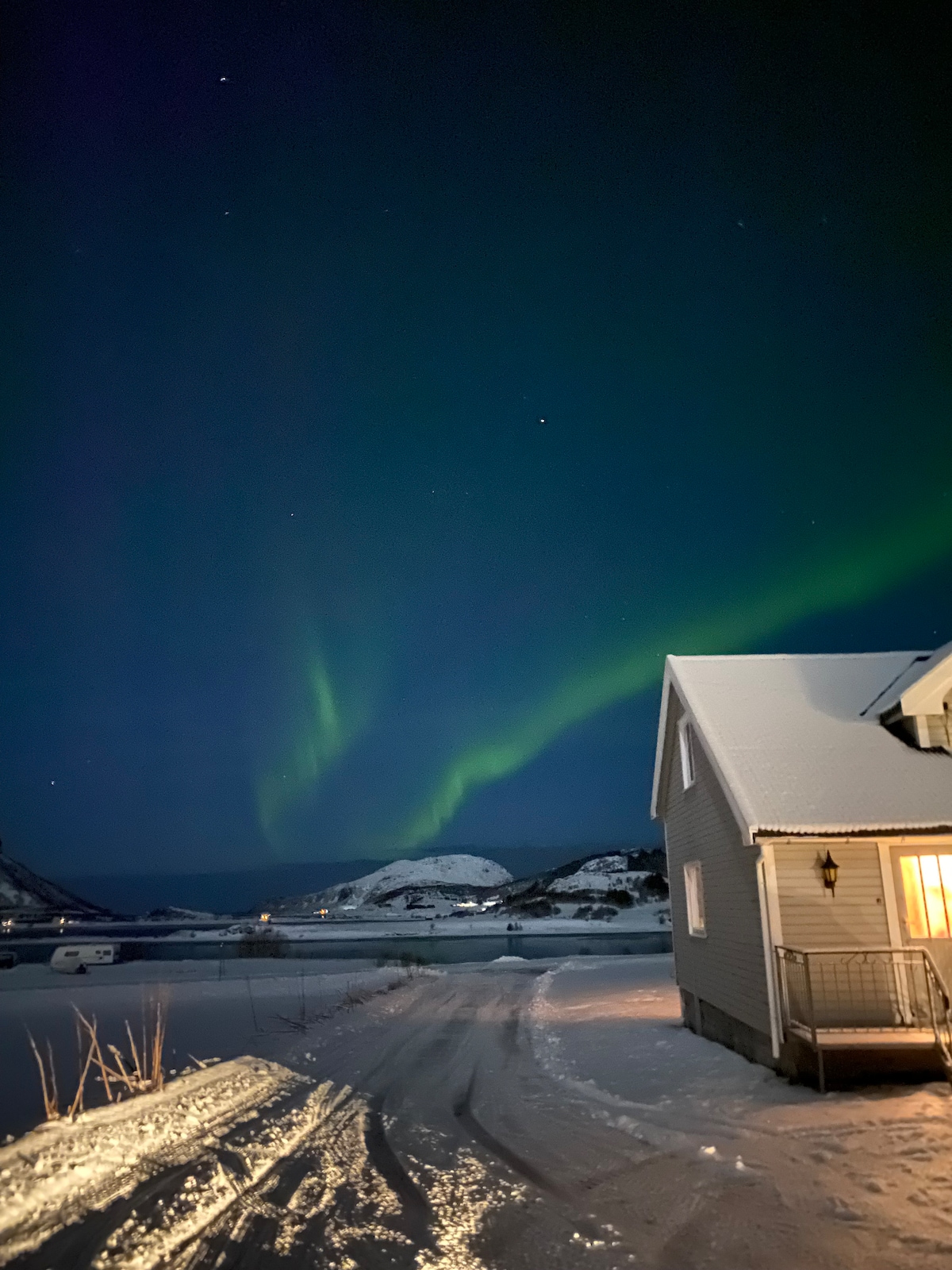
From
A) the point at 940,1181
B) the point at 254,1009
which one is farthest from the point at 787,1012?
the point at 254,1009

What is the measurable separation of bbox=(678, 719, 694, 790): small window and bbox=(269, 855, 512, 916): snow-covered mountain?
331ft

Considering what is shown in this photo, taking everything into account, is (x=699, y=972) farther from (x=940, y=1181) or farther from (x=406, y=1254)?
(x=406, y=1254)

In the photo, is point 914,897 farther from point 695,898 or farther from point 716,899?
point 695,898

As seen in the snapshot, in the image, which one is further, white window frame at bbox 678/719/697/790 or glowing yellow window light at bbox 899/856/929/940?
white window frame at bbox 678/719/697/790

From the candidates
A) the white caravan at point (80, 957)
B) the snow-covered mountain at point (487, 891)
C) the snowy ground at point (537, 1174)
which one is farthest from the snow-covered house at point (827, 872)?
the snow-covered mountain at point (487, 891)

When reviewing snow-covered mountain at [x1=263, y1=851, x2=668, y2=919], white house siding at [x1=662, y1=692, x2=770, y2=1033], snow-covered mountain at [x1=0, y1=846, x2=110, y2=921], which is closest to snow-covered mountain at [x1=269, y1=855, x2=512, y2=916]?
snow-covered mountain at [x1=263, y1=851, x2=668, y2=919]

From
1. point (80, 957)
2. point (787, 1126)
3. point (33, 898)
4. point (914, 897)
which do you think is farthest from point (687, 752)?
point (33, 898)

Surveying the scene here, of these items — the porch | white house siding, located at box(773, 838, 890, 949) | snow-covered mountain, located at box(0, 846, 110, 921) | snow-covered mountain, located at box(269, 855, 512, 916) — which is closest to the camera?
the porch

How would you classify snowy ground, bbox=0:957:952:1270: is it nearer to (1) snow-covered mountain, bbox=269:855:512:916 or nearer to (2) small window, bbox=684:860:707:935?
(2) small window, bbox=684:860:707:935

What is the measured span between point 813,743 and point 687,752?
2.85m

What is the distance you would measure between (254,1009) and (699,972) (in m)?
13.1

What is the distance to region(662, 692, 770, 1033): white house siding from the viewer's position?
41.9 feet

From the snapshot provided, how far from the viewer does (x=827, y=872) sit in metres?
12.1

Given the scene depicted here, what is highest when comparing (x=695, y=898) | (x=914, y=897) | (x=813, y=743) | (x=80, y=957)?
(x=813, y=743)
